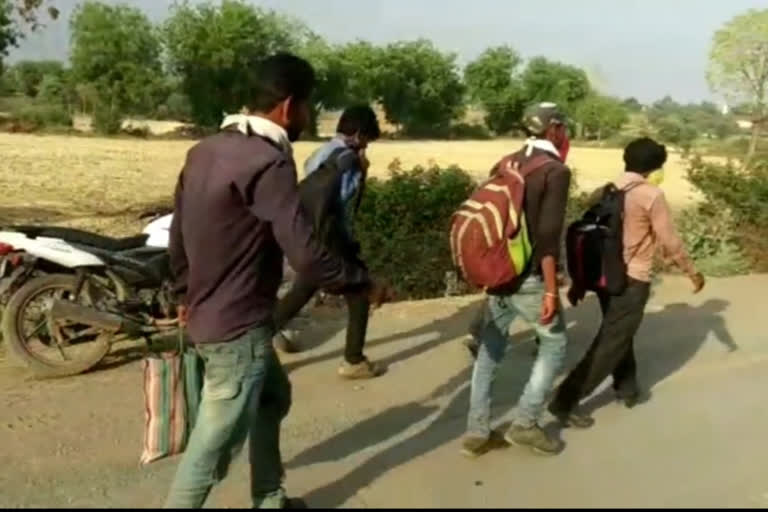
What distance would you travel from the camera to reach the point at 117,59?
59688 millimetres

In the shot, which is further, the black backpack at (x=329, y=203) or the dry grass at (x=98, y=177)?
the dry grass at (x=98, y=177)

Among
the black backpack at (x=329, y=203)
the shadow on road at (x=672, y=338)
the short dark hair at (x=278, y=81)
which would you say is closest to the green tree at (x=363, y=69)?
the shadow on road at (x=672, y=338)

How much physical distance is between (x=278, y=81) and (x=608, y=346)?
2.90 meters

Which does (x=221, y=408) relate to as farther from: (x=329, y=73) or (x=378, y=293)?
(x=329, y=73)

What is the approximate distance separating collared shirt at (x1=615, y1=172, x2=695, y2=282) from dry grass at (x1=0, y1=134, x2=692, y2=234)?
9.19 metres

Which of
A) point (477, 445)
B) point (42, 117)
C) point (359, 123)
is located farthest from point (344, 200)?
point (42, 117)

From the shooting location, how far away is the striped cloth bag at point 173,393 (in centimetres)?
434

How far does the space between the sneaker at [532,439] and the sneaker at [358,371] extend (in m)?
1.59

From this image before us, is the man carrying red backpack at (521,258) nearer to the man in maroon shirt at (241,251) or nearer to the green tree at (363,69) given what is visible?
the man in maroon shirt at (241,251)

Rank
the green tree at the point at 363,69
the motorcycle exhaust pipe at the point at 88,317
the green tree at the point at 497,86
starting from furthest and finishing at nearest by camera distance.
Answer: the green tree at the point at 497,86, the green tree at the point at 363,69, the motorcycle exhaust pipe at the point at 88,317

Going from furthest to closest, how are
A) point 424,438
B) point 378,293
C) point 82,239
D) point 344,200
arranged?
point 82,239 < point 344,200 < point 424,438 < point 378,293

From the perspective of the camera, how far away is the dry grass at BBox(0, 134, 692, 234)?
1655cm

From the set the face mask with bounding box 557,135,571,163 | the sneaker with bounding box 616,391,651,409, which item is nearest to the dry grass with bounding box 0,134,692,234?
the sneaker with bounding box 616,391,651,409

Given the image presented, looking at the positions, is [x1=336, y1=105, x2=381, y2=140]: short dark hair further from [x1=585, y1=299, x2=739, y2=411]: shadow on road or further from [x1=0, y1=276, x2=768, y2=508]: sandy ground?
[x1=585, y1=299, x2=739, y2=411]: shadow on road
